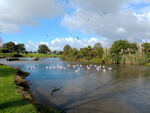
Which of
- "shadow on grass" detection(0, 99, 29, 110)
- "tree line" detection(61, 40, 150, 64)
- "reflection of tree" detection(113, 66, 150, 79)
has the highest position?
"tree line" detection(61, 40, 150, 64)

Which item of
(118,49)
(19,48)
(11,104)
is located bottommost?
(11,104)

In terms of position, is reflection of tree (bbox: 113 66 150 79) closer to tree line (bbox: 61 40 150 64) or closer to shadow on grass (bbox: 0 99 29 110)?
shadow on grass (bbox: 0 99 29 110)

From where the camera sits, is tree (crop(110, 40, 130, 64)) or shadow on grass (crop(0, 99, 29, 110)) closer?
shadow on grass (crop(0, 99, 29, 110))

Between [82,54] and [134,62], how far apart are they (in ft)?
78.4

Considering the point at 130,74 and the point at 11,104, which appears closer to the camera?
the point at 11,104

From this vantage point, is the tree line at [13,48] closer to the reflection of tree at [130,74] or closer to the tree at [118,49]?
the tree at [118,49]

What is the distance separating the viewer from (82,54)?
58719 mm

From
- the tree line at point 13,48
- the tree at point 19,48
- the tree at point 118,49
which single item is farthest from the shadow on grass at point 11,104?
the tree at point 19,48

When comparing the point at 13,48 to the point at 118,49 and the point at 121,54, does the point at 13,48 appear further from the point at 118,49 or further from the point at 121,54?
the point at 121,54

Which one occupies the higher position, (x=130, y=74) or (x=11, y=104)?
(x=11, y=104)

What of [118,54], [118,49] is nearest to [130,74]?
[118,54]

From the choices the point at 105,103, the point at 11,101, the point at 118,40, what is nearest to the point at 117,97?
the point at 105,103

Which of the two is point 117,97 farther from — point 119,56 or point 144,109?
point 119,56

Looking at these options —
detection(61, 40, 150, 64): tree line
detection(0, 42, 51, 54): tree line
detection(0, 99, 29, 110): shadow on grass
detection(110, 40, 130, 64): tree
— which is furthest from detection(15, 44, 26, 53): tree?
detection(0, 99, 29, 110): shadow on grass
